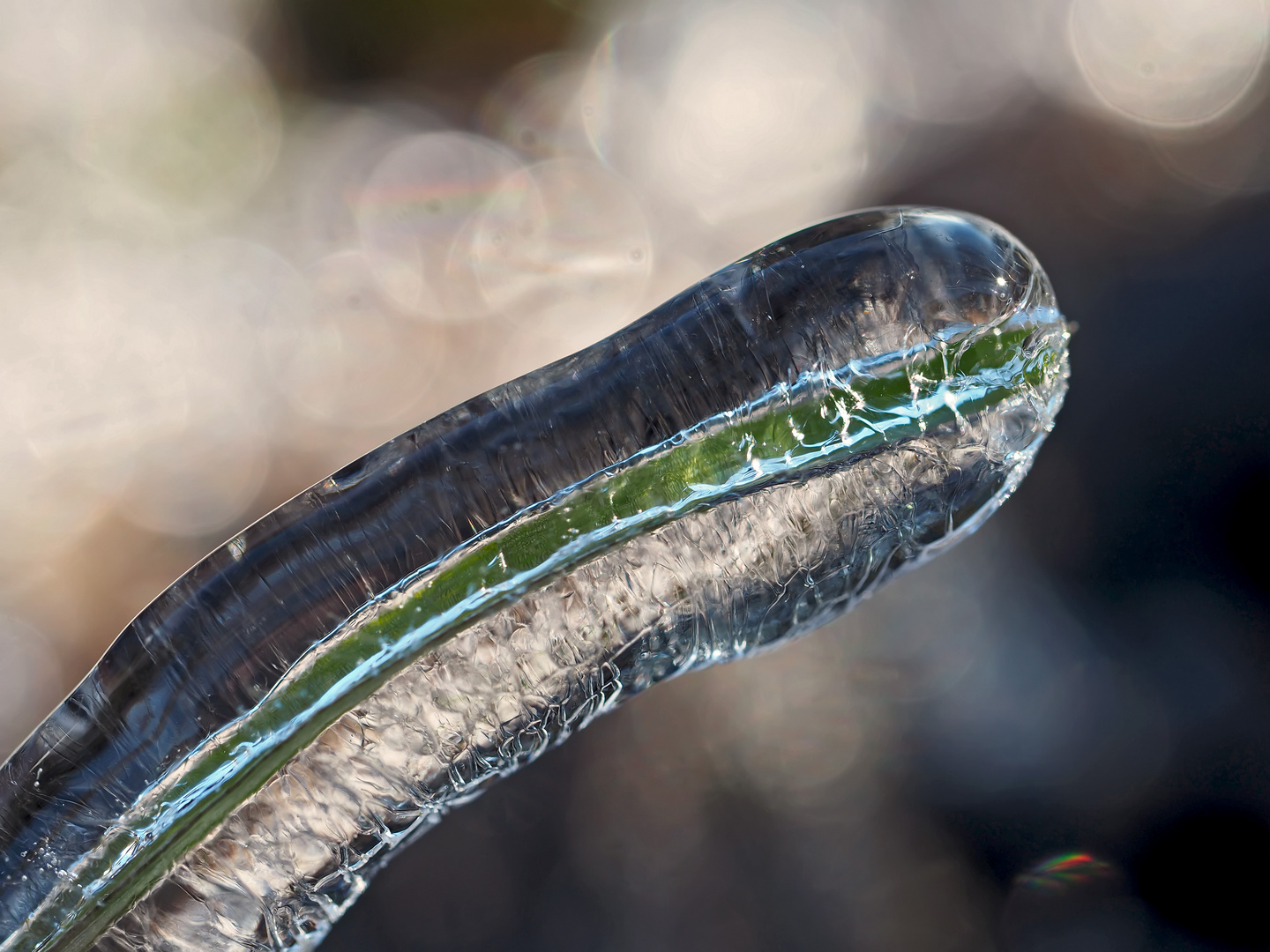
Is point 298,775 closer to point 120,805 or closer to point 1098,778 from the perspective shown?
point 120,805

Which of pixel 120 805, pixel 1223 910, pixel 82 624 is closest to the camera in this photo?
pixel 120 805

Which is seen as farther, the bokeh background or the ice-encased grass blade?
the bokeh background

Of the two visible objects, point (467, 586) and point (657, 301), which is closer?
point (467, 586)

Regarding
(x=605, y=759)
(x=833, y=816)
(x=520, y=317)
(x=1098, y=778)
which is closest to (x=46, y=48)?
(x=520, y=317)

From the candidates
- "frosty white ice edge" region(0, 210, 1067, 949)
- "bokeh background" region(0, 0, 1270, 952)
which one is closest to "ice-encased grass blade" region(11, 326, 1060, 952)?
"frosty white ice edge" region(0, 210, 1067, 949)

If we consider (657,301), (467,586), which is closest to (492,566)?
(467,586)

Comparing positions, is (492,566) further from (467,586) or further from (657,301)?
(657,301)

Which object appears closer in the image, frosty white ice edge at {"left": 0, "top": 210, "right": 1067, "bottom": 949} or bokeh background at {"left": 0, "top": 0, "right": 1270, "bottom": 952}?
frosty white ice edge at {"left": 0, "top": 210, "right": 1067, "bottom": 949}

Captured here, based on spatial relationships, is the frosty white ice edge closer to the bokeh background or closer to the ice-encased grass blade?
the ice-encased grass blade

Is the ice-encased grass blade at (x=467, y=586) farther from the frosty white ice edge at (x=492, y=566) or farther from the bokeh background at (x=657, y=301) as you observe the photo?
the bokeh background at (x=657, y=301)
